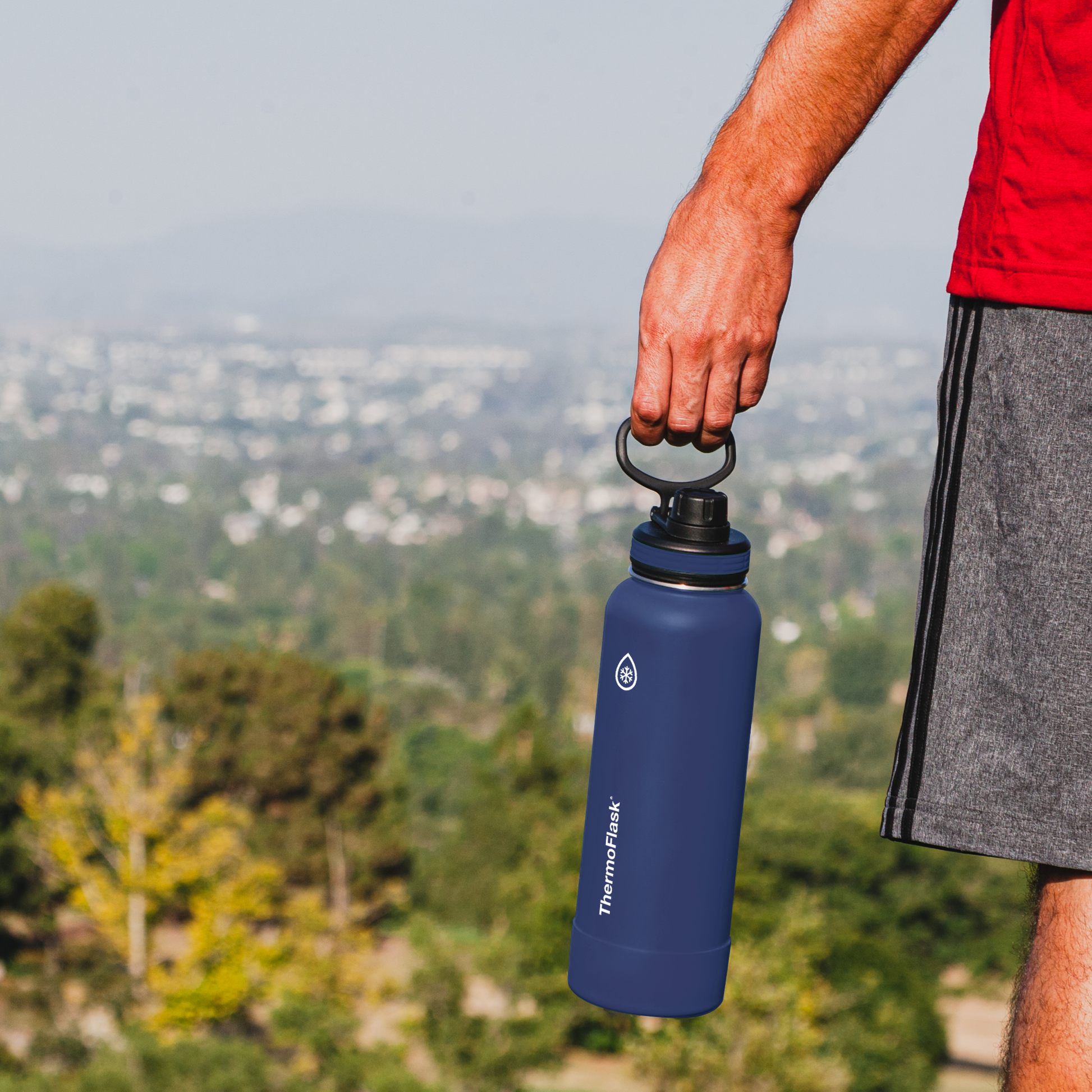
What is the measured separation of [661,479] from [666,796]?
0.38 m

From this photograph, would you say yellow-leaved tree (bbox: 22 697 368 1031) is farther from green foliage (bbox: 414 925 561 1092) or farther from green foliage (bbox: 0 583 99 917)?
green foliage (bbox: 0 583 99 917)

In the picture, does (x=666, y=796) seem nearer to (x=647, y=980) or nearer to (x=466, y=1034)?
(x=647, y=980)

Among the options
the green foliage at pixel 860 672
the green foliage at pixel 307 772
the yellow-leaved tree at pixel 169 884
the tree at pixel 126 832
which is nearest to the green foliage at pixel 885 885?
the green foliage at pixel 307 772

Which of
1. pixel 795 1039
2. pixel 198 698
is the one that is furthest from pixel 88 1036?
pixel 795 1039

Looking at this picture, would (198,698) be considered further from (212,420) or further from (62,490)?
(212,420)

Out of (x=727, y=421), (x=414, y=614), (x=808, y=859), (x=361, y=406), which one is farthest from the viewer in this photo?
(x=361, y=406)

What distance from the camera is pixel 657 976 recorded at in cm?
158

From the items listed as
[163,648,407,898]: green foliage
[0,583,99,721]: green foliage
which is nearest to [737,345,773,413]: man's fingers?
[163,648,407,898]: green foliage

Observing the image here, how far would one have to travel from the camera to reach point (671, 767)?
1.57m

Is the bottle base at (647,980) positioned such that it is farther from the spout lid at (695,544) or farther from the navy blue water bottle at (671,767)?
the spout lid at (695,544)

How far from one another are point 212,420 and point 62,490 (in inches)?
1220

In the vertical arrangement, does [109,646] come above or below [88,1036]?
below

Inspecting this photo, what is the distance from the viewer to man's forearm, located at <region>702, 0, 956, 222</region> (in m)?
1.32

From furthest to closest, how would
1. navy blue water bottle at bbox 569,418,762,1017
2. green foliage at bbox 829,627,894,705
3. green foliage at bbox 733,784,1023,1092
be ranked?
green foliage at bbox 829,627,894,705, green foliage at bbox 733,784,1023,1092, navy blue water bottle at bbox 569,418,762,1017
